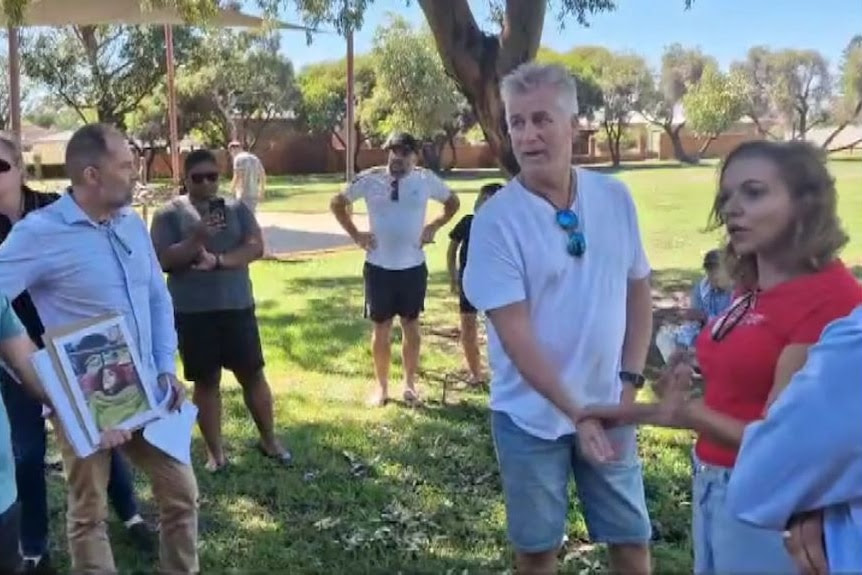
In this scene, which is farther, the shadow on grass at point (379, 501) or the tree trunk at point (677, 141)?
the tree trunk at point (677, 141)

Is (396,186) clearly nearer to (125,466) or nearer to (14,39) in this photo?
(125,466)

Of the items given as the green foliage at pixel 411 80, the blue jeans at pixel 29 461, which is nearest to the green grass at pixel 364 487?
the blue jeans at pixel 29 461

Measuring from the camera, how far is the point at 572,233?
3.02 metres

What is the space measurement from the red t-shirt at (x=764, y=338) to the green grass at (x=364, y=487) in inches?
32.7

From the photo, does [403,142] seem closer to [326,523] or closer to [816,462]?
[326,523]

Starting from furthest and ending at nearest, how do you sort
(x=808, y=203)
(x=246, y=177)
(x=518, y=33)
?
(x=246, y=177)
(x=518, y=33)
(x=808, y=203)

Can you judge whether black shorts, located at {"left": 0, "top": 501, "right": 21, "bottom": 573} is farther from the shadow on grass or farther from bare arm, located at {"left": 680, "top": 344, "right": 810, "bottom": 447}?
the shadow on grass

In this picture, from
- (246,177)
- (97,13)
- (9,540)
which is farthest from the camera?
(246,177)

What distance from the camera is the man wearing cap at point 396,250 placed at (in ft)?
23.4

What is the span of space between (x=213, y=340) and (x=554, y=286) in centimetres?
306

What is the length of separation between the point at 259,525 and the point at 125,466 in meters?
0.66

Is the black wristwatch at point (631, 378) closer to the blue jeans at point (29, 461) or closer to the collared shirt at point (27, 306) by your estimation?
the collared shirt at point (27, 306)

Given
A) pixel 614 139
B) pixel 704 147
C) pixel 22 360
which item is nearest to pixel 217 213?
pixel 22 360

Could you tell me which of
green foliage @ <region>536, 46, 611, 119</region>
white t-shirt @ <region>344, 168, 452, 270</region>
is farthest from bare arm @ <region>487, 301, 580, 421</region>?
green foliage @ <region>536, 46, 611, 119</region>
